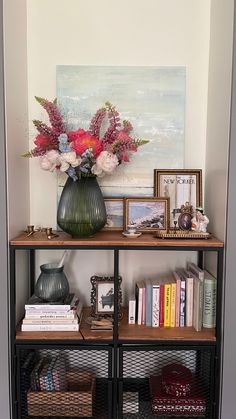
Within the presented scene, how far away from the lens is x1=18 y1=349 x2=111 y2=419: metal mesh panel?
5.62 feet

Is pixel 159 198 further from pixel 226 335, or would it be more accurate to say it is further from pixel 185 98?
pixel 226 335

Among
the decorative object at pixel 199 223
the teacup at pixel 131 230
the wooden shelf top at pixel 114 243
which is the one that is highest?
the decorative object at pixel 199 223

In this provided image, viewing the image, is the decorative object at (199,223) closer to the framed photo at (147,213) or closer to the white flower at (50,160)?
the framed photo at (147,213)

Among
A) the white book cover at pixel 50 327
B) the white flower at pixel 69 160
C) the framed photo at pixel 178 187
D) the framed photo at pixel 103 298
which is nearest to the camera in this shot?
the white flower at pixel 69 160

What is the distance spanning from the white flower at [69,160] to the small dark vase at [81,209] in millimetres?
107

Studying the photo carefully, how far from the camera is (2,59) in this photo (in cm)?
157

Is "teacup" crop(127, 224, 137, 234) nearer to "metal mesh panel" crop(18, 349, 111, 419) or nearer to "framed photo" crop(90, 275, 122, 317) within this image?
"framed photo" crop(90, 275, 122, 317)

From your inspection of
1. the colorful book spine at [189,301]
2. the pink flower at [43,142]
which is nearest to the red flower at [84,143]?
the pink flower at [43,142]

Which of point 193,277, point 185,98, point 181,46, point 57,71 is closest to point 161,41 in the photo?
point 181,46

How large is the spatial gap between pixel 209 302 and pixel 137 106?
109 centimetres

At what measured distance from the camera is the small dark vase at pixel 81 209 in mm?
1683

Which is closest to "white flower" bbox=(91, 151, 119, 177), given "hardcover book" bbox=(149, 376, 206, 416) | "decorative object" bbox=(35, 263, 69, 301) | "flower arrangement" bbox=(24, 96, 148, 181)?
"flower arrangement" bbox=(24, 96, 148, 181)

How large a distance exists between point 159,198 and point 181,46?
840 millimetres

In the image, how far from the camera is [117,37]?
6.35 ft
